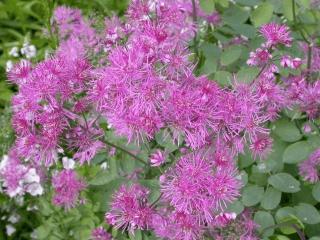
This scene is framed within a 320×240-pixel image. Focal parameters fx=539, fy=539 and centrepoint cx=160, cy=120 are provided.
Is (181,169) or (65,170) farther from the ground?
(181,169)

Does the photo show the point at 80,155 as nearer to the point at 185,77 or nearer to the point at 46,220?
the point at 185,77

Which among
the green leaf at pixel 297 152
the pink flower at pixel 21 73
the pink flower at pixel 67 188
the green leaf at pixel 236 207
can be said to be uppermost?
the pink flower at pixel 21 73

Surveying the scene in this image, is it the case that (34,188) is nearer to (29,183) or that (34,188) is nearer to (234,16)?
(29,183)

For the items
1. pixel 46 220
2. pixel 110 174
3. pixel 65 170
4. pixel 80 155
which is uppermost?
pixel 80 155

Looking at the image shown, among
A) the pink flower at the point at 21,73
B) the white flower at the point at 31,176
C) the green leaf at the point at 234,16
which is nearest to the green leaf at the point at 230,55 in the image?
the green leaf at the point at 234,16

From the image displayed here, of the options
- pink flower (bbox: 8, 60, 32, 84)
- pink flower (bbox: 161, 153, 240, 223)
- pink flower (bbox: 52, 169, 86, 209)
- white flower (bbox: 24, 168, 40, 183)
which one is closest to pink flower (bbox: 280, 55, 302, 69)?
→ pink flower (bbox: 161, 153, 240, 223)

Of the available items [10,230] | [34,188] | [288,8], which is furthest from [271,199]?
[10,230]

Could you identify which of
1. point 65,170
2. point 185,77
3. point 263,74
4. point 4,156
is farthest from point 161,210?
point 4,156

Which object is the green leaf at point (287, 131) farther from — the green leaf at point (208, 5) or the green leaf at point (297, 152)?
the green leaf at point (208, 5)
